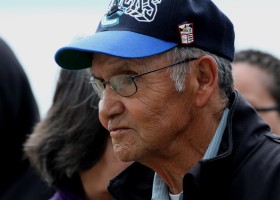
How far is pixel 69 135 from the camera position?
4.15m

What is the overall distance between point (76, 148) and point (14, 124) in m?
1.05

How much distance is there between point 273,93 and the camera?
5000 millimetres

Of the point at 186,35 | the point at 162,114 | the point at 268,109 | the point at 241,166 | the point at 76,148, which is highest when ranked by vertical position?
the point at 186,35

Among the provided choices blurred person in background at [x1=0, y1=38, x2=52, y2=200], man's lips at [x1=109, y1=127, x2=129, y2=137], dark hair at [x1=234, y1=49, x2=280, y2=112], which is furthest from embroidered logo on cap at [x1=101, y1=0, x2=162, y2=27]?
dark hair at [x1=234, y1=49, x2=280, y2=112]

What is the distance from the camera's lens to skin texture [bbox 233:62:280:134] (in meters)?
4.88

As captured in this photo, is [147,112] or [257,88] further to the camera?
[257,88]

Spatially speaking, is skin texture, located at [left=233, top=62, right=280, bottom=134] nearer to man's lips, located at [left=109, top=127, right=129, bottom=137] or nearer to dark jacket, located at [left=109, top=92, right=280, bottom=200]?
dark jacket, located at [left=109, top=92, right=280, bottom=200]

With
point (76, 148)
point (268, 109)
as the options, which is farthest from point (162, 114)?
point (268, 109)

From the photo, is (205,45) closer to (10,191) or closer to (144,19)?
(144,19)

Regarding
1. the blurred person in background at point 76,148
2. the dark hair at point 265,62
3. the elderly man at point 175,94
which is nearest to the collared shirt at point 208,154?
the elderly man at point 175,94

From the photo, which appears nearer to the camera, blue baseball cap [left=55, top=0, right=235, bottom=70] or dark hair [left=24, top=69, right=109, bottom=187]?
blue baseball cap [left=55, top=0, right=235, bottom=70]

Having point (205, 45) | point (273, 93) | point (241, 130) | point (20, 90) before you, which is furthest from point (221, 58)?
point (20, 90)

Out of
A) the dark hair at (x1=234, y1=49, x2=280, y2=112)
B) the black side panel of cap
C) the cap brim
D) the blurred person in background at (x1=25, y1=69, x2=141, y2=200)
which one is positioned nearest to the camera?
the cap brim

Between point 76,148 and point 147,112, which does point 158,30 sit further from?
point 76,148
